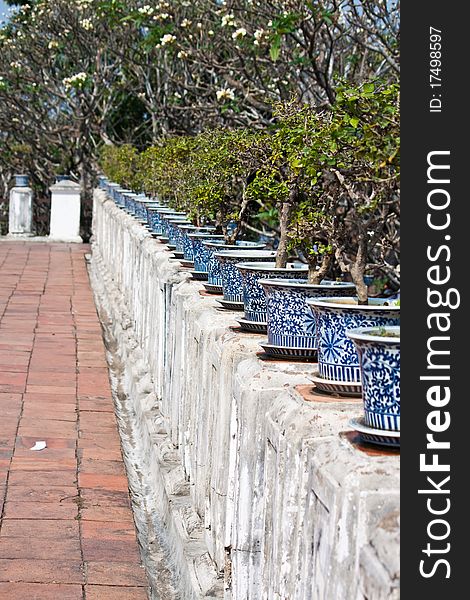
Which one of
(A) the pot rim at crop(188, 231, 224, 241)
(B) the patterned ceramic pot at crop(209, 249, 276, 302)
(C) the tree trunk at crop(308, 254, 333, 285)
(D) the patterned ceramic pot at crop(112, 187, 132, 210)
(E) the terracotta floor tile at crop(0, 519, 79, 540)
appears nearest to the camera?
(C) the tree trunk at crop(308, 254, 333, 285)

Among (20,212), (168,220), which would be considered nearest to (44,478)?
(168,220)

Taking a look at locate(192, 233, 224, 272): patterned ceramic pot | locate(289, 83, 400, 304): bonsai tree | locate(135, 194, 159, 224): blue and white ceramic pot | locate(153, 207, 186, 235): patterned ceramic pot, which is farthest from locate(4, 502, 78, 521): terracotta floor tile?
locate(135, 194, 159, 224): blue and white ceramic pot

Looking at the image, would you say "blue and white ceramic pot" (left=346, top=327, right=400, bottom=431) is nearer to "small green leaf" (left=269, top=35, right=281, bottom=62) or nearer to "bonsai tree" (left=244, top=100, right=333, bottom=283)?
"bonsai tree" (left=244, top=100, right=333, bottom=283)

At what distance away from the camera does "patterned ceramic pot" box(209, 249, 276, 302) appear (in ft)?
14.2

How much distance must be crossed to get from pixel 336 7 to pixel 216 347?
381 cm

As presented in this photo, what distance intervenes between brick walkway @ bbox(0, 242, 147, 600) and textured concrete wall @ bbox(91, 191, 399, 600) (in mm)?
180

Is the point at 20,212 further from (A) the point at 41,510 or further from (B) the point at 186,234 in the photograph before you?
(A) the point at 41,510

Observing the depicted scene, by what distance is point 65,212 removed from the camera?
63.7ft

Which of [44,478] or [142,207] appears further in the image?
[142,207]

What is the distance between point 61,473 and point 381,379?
3.16 m

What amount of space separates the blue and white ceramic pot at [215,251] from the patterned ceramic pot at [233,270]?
20 cm

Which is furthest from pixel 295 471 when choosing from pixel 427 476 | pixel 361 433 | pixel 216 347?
pixel 216 347

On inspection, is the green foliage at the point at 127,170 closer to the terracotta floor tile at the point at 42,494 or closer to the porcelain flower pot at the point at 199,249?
the porcelain flower pot at the point at 199,249

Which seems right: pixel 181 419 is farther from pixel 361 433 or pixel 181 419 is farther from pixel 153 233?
pixel 153 233
